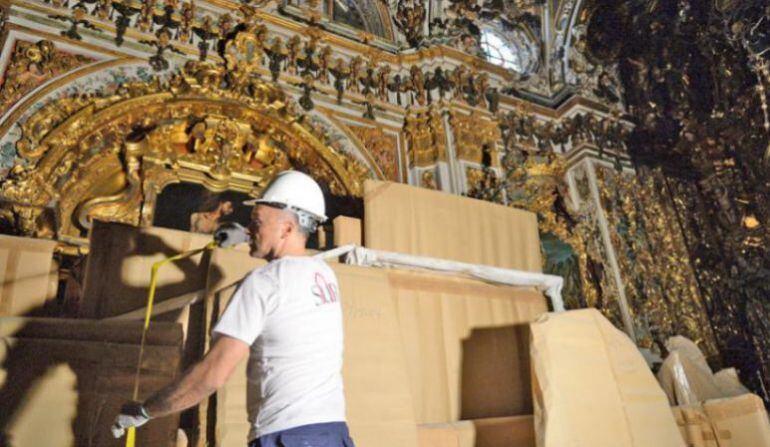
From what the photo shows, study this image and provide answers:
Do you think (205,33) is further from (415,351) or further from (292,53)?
(415,351)

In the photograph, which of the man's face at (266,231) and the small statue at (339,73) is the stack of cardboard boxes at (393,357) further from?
the small statue at (339,73)

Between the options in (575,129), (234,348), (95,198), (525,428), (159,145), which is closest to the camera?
(234,348)

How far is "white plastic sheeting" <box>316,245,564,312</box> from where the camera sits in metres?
2.94

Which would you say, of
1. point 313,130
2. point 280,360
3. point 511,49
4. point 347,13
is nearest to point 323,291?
point 280,360

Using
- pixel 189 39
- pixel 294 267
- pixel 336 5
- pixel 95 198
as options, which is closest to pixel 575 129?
pixel 336 5

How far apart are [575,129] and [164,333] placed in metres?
5.54

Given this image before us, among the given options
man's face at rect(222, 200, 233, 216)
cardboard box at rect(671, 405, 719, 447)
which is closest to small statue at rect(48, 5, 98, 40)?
man's face at rect(222, 200, 233, 216)

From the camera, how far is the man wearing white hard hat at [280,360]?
132 cm

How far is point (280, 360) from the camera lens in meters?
1.41

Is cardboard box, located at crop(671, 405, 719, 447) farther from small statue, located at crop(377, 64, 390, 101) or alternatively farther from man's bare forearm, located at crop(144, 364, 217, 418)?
small statue, located at crop(377, 64, 390, 101)

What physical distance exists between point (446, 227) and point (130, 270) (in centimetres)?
226

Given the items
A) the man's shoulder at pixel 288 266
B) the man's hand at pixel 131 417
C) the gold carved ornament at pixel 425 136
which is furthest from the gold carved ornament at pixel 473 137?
the man's hand at pixel 131 417

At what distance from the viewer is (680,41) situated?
6.34 metres

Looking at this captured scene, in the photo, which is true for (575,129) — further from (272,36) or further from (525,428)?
(525,428)
